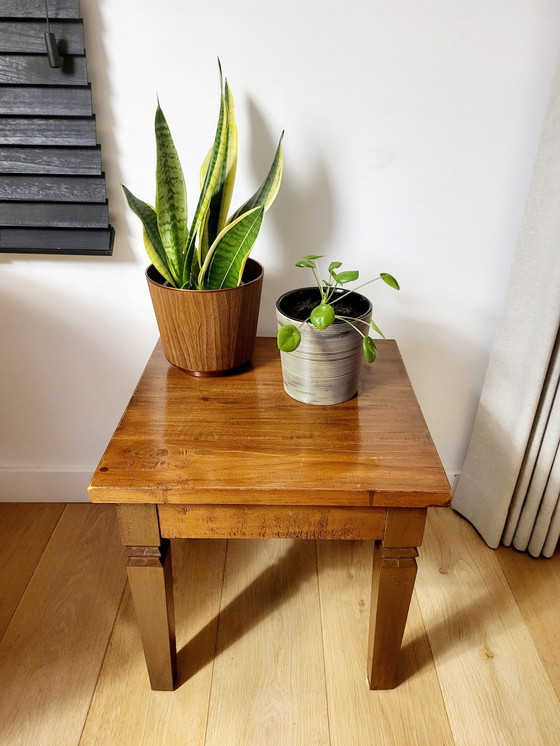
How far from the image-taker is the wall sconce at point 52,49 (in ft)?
3.39

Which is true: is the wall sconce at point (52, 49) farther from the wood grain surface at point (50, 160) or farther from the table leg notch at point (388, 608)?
the table leg notch at point (388, 608)

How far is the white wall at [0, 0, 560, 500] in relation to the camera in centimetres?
110

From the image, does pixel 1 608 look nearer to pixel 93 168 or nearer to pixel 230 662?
pixel 230 662

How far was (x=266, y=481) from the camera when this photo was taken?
0.89m

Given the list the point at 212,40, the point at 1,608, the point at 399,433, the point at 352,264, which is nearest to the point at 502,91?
the point at 352,264

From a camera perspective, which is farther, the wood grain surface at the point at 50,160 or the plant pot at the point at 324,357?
the wood grain surface at the point at 50,160

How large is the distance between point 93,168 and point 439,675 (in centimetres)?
122

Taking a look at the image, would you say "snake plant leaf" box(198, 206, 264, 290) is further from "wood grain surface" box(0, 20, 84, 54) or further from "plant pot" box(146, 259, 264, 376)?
"wood grain surface" box(0, 20, 84, 54)

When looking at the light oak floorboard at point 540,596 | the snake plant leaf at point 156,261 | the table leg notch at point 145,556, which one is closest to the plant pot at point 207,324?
the snake plant leaf at point 156,261

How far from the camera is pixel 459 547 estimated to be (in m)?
1.45

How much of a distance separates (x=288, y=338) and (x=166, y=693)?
73 cm

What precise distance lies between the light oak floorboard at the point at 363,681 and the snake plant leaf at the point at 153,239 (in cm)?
78

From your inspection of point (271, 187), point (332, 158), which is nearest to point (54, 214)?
point (271, 187)

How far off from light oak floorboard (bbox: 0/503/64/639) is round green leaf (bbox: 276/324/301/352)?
88 cm
